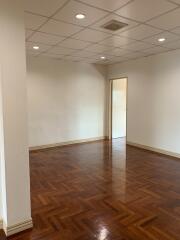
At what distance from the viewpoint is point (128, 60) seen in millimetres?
5906

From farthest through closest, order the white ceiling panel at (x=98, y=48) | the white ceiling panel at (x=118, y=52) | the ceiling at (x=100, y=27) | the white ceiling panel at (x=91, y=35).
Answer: the white ceiling panel at (x=118, y=52) < the white ceiling panel at (x=98, y=48) < the white ceiling panel at (x=91, y=35) < the ceiling at (x=100, y=27)

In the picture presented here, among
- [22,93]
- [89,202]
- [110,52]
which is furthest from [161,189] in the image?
[110,52]

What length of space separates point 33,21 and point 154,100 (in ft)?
11.8

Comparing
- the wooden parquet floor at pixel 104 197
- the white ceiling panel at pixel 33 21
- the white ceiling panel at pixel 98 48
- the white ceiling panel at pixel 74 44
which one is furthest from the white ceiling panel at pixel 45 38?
the wooden parquet floor at pixel 104 197

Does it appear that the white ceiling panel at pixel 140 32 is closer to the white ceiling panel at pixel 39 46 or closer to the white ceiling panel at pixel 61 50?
the white ceiling panel at pixel 61 50

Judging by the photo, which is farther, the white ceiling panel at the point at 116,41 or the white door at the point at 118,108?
the white door at the point at 118,108

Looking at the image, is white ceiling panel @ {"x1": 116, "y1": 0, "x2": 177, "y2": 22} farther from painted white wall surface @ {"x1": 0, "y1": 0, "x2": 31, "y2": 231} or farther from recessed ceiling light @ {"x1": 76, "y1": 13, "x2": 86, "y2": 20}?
painted white wall surface @ {"x1": 0, "y1": 0, "x2": 31, "y2": 231}

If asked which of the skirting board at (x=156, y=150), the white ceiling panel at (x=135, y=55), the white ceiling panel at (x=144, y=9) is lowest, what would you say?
the skirting board at (x=156, y=150)

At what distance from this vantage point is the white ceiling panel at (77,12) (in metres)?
2.49

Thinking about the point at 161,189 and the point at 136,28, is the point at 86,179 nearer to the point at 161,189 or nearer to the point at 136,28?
the point at 161,189

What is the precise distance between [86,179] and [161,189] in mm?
1244

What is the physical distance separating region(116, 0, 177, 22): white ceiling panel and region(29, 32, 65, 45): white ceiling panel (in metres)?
1.51

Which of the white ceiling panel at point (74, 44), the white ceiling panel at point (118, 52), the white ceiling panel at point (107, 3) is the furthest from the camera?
the white ceiling panel at point (118, 52)

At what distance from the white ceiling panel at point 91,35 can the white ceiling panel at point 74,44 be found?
0.22m
